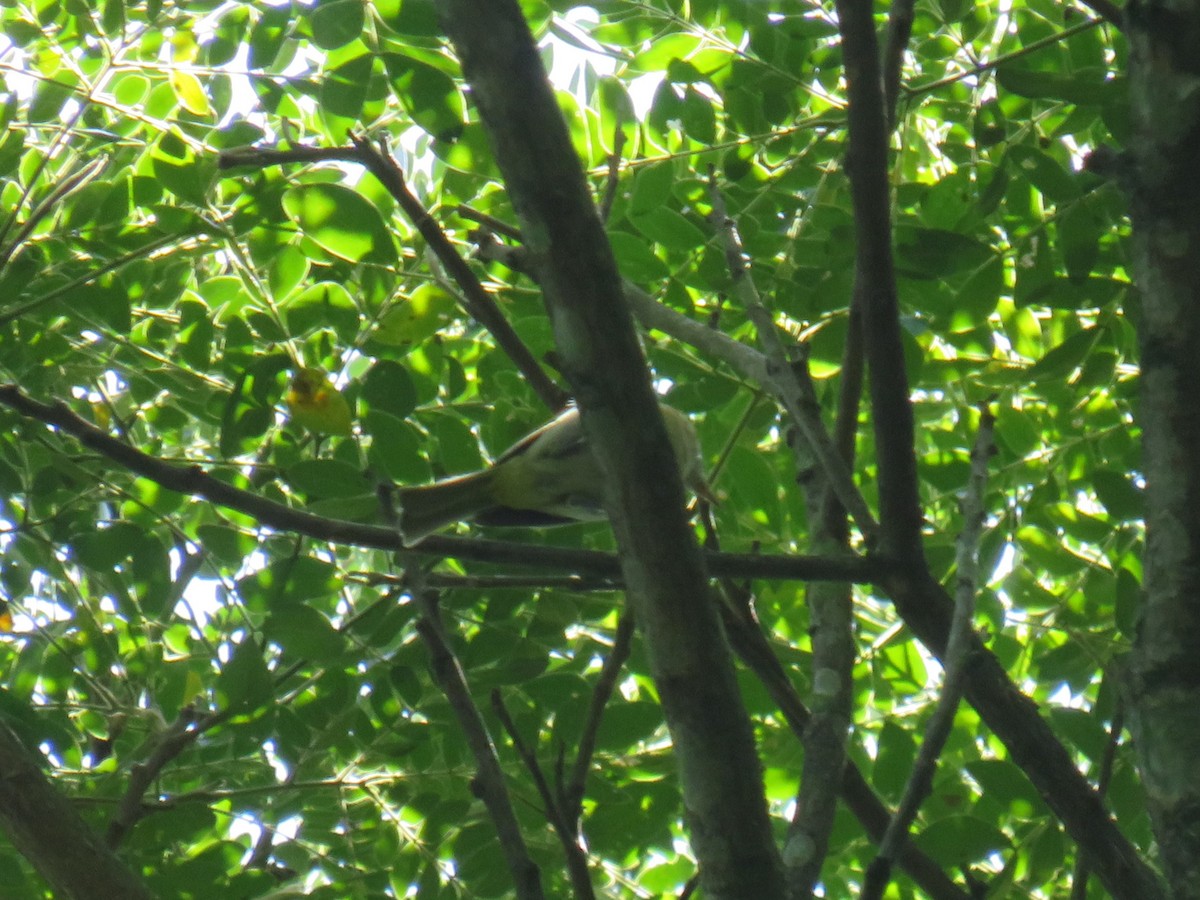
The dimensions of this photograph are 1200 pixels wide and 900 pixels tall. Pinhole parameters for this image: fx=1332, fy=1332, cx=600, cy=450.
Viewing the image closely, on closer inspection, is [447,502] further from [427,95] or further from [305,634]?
[427,95]

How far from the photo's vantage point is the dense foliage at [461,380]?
9.72 feet

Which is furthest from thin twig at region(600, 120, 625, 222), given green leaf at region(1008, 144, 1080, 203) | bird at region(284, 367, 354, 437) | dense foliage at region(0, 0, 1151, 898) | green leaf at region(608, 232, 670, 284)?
green leaf at region(1008, 144, 1080, 203)

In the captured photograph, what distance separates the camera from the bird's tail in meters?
3.48

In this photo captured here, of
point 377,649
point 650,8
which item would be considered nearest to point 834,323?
point 650,8

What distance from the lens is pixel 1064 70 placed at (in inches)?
124

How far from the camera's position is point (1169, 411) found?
211 centimetres

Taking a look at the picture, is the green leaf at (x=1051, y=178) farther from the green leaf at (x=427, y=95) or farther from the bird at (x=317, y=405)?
the bird at (x=317, y=405)

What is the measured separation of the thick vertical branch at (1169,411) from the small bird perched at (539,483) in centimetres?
150

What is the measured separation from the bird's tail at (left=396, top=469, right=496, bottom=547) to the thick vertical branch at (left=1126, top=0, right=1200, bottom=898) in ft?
5.76

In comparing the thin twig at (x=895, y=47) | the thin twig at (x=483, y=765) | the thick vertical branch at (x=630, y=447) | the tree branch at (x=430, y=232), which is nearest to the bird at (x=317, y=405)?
the tree branch at (x=430, y=232)

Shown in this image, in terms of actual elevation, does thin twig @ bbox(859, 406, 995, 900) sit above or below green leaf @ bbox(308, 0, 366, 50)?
below

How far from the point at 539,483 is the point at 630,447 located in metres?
1.85

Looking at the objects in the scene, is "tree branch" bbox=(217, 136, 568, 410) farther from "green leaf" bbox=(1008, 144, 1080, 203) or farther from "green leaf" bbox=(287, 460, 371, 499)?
"green leaf" bbox=(1008, 144, 1080, 203)

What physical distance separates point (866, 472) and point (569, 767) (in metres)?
1.23
